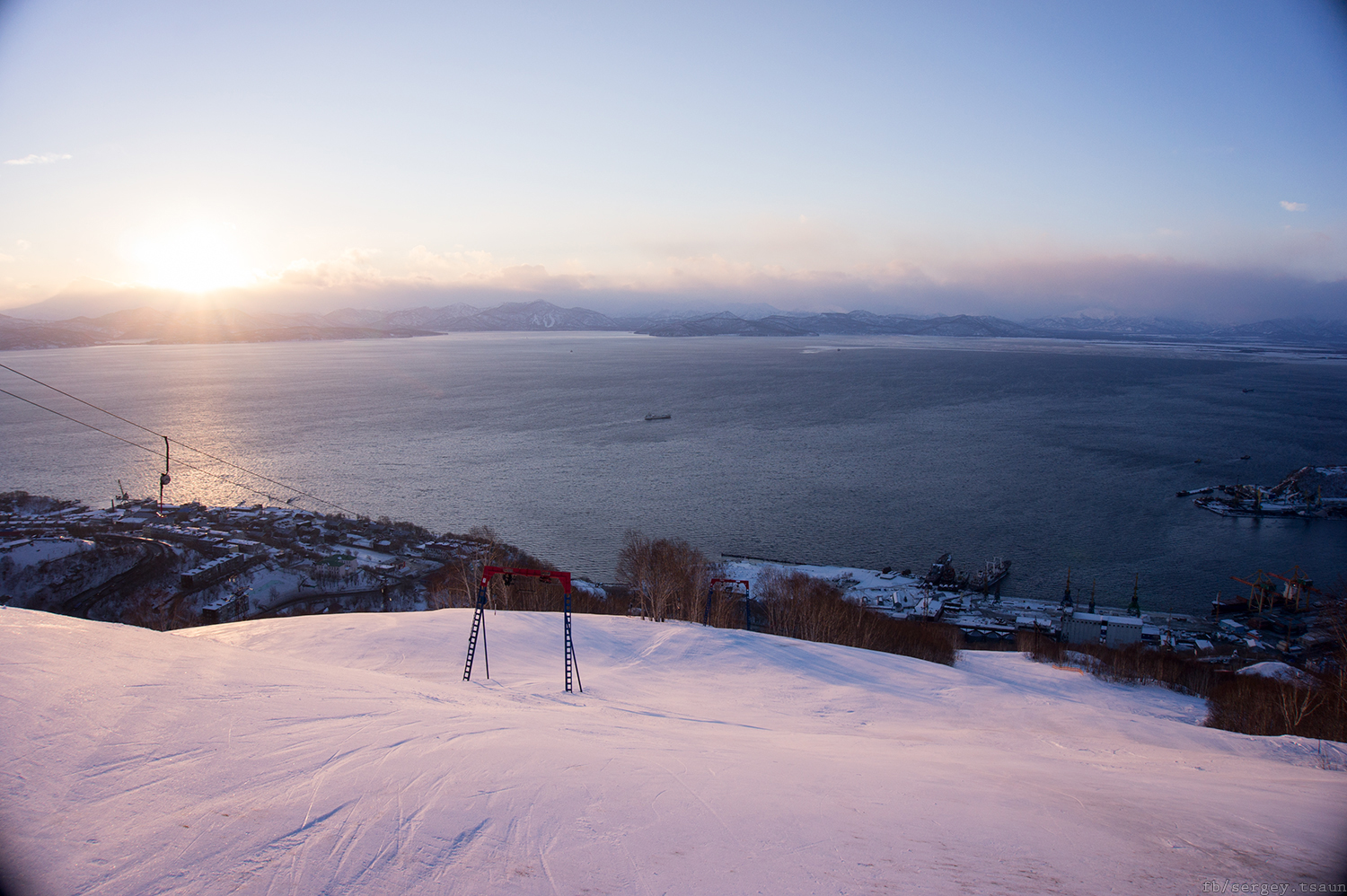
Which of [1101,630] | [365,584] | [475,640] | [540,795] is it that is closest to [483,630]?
[475,640]

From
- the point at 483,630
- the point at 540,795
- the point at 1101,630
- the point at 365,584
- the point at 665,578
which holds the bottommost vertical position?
Answer: the point at 1101,630

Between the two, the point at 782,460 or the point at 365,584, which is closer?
the point at 365,584

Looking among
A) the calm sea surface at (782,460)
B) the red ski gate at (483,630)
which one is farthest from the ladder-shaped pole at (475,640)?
the calm sea surface at (782,460)

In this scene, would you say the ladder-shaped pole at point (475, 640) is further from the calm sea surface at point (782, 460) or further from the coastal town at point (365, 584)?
the calm sea surface at point (782, 460)

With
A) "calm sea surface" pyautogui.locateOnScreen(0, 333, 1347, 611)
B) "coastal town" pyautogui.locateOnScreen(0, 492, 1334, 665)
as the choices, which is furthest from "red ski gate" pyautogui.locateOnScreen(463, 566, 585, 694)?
"calm sea surface" pyautogui.locateOnScreen(0, 333, 1347, 611)

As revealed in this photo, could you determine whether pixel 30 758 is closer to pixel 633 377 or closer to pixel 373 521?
pixel 373 521

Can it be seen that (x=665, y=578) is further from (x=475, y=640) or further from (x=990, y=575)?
(x=990, y=575)

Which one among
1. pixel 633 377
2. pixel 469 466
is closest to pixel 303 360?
pixel 633 377

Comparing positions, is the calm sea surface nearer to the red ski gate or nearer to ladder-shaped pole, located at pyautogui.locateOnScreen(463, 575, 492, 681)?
ladder-shaped pole, located at pyautogui.locateOnScreen(463, 575, 492, 681)
